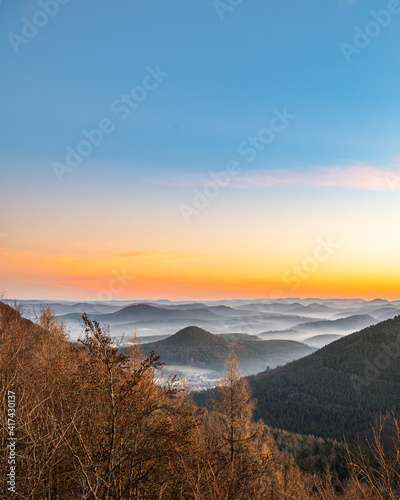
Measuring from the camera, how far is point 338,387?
11869cm

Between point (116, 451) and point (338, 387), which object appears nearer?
point (116, 451)

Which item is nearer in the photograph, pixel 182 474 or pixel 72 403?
pixel 182 474

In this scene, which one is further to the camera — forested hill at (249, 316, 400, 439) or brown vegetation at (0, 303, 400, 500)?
forested hill at (249, 316, 400, 439)

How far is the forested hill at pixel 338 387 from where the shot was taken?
95125mm

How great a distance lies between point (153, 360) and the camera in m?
8.47

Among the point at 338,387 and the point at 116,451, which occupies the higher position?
the point at 116,451

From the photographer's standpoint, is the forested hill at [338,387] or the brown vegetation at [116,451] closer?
the brown vegetation at [116,451]

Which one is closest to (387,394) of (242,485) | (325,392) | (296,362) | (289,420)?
(325,392)

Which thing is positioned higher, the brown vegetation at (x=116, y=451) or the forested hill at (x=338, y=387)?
the brown vegetation at (x=116, y=451)

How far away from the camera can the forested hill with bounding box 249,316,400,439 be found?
95.1m

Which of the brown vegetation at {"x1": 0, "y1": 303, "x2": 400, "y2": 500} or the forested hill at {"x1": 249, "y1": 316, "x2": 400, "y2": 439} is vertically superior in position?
the brown vegetation at {"x1": 0, "y1": 303, "x2": 400, "y2": 500}

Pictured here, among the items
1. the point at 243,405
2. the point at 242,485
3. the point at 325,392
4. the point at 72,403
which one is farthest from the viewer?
the point at 325,392

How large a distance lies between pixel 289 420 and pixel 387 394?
3598cm

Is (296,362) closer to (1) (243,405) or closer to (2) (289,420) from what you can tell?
(2) (289,420)
